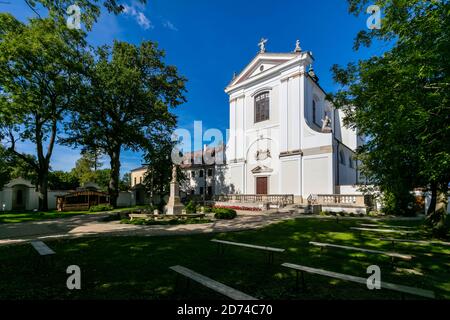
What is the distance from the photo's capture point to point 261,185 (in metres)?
28.0

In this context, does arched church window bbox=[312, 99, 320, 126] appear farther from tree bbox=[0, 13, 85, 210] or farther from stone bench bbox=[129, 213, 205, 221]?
tree bbox=[0, 13, 85, 210]

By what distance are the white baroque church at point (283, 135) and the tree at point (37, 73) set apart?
1807 cm

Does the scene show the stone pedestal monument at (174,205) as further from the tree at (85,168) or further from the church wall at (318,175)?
the tree at (85,168)

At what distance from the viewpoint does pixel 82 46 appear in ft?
72.7

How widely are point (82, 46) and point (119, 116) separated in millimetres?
7003

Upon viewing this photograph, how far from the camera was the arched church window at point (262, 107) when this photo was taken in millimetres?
29109

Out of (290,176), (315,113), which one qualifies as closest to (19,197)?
(290,176)

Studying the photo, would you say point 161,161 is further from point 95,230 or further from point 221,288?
point 221,288

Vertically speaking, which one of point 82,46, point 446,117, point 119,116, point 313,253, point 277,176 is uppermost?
point 82,46

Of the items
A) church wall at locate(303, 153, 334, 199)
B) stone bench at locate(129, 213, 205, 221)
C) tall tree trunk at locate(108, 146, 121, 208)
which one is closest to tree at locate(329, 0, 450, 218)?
stone bench at locate(129, 213, 205, 221)

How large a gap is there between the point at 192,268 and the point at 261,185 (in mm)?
22997

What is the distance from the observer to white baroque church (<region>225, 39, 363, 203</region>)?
2388cm

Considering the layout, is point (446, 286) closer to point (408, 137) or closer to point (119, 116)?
point (408, 137)
